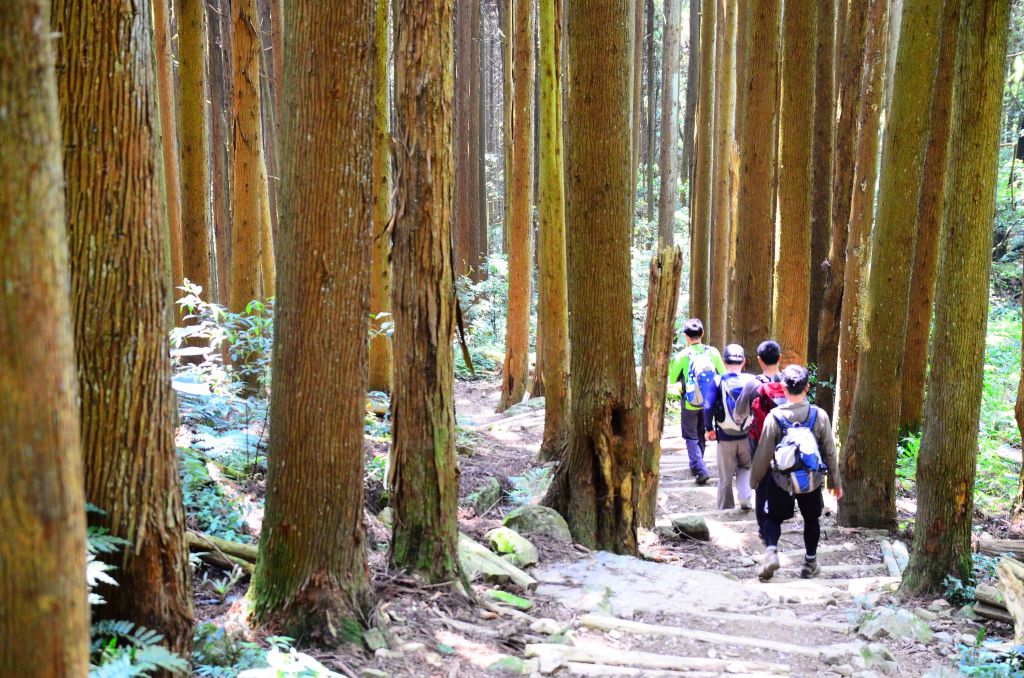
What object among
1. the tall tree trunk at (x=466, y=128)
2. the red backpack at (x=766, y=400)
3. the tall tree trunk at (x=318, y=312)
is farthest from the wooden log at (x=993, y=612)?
the tall tree trunk at (x=466, y=128)

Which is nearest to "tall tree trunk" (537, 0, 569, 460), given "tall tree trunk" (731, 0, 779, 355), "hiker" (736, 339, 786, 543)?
"tall tree trunk" (731, 0, 779, 355)

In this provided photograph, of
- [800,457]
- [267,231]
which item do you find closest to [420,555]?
[800,457]

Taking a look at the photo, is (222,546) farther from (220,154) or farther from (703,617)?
(220,154)

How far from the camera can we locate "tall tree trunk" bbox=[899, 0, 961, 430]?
29.2 ft

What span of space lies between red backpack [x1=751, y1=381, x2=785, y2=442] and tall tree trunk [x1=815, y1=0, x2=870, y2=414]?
480 centimetres

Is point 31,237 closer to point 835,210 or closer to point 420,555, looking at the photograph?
point 420,555

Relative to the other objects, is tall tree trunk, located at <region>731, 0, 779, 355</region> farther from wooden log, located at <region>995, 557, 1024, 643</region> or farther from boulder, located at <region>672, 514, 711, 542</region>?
wooden log, located at <region>995, 557, 1024, 643</region>

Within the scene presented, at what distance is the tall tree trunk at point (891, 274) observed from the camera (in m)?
8.19

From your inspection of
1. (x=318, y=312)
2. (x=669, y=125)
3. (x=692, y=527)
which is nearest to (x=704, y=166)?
(x=669, y=125)

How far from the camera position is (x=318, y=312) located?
14.6 feet

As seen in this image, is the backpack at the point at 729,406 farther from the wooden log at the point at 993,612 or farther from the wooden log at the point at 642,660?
the wooden log at the point at 642,660

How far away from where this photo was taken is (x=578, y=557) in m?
7.34

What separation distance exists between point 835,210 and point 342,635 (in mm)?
11097

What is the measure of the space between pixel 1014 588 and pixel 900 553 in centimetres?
A: 245
